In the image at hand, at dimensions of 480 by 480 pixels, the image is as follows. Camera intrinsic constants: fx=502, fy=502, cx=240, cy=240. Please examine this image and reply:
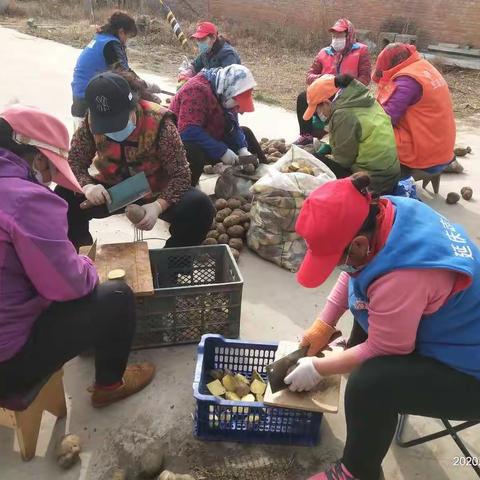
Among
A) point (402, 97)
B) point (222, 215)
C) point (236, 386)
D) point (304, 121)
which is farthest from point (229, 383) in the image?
point (304, 121)

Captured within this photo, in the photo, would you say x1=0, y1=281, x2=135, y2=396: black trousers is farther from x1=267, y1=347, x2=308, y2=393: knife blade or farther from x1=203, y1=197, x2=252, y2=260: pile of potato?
x1=203, y1=197, x2=252, y2=260: pile of potato

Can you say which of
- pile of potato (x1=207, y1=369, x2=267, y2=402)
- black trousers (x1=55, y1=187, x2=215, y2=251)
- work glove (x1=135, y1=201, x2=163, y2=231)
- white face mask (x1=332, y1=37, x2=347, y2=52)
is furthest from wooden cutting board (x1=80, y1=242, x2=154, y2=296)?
white face mask (x1=332, y1=37, x2=347, y2=52)

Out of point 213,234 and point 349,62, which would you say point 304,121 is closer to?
point 349,62

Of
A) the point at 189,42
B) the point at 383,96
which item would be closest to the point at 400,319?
the point at 383,96

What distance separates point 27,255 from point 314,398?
3.78 ft

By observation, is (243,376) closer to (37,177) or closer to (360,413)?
(360,413)

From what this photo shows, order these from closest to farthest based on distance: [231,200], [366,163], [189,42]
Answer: [366,163], [231,200], [189,42]

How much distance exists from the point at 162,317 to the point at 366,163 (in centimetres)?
182

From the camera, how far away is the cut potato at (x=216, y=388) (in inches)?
82.8

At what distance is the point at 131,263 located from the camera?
2.44 metres

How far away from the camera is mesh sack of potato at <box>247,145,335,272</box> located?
3.24 metres

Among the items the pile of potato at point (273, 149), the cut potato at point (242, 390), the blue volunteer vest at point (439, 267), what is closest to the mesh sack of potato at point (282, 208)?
the pile of potato at point (273, 149)

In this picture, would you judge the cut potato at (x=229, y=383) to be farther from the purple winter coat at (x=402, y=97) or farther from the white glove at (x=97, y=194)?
the purple winter coat at (x=402, y=97)

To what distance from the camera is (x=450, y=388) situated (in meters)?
1.63
